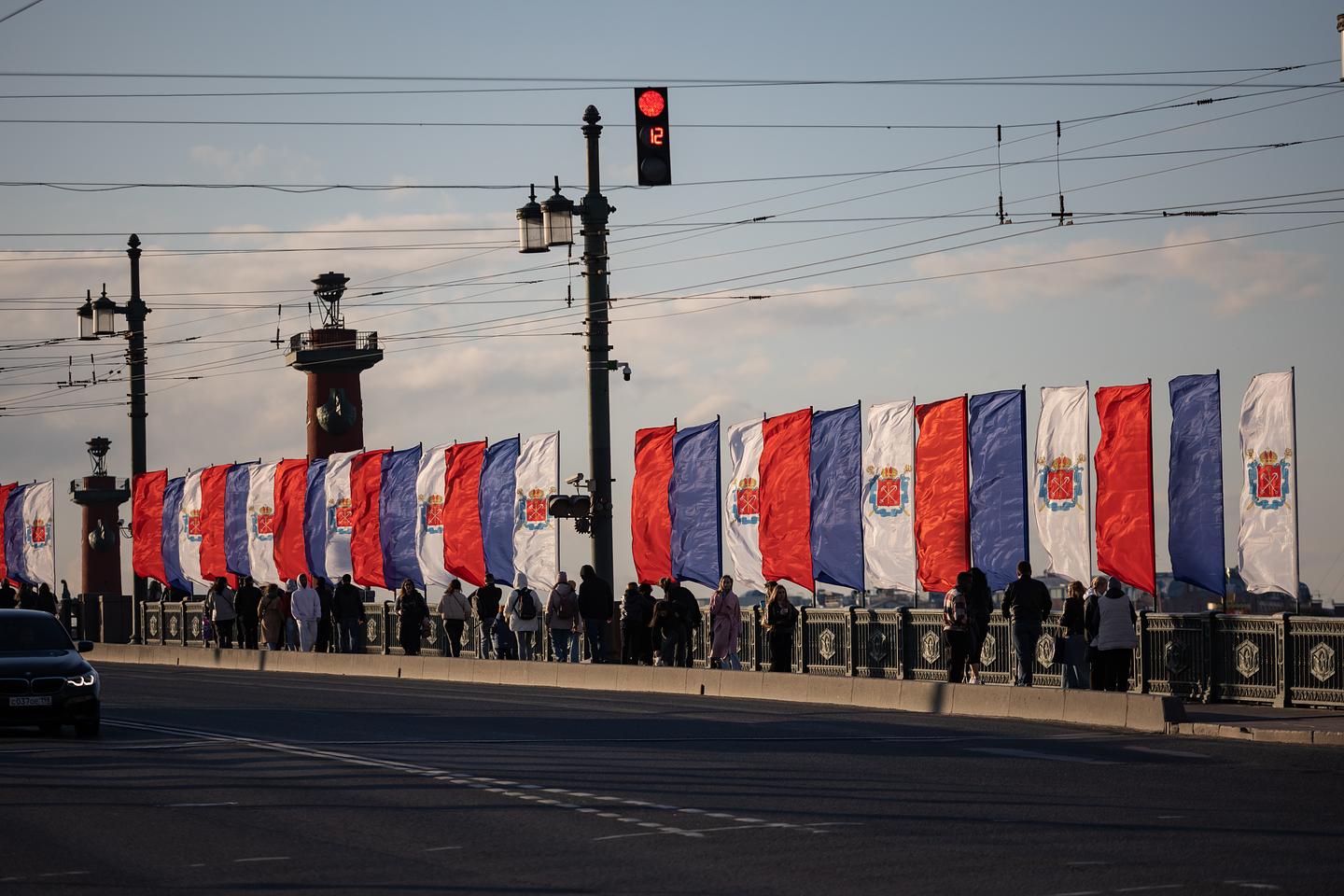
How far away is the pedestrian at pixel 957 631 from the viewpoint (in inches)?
1059

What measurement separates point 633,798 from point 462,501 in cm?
2641

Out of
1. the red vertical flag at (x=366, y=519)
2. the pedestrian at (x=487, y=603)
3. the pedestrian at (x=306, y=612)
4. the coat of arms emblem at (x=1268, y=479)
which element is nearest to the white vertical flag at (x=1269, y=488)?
A: the coat of arms emblem at (x=1268, y=479)

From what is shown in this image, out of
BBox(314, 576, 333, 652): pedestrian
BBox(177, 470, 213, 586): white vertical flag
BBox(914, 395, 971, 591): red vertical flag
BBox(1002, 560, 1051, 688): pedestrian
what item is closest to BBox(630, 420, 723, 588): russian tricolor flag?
BBox(914, 395, 971, 591): red vertical flag

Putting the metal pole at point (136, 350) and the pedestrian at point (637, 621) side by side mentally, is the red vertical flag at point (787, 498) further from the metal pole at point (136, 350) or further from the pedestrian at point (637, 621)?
the metal pole at point (136, 350)

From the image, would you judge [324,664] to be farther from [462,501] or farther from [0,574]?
[0,574]

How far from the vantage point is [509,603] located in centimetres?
3725

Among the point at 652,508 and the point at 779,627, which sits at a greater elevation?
the point at 652,508

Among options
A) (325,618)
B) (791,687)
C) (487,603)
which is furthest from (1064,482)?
(325,618)

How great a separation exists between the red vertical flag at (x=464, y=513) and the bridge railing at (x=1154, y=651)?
721 cm

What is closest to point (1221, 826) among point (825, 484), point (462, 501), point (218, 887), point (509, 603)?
point (218, 887)

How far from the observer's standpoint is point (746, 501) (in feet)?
113

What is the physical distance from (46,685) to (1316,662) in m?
15.4

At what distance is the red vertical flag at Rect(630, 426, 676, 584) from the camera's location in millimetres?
35562

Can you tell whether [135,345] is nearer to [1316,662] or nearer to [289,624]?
[289,624]
